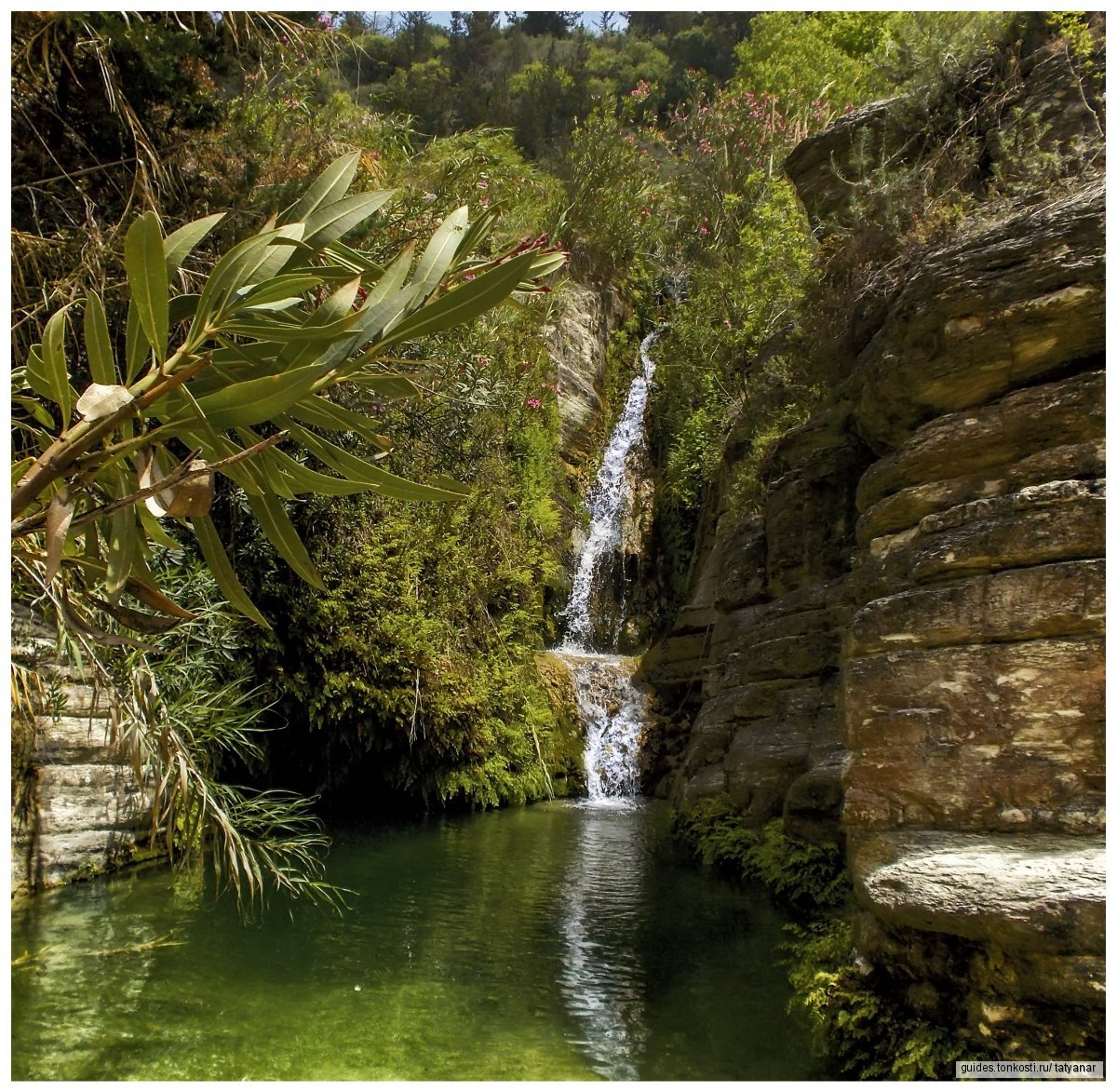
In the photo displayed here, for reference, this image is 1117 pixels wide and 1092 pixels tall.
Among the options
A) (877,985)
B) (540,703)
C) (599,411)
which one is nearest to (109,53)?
(877,985)

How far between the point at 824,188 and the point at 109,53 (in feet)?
22.3

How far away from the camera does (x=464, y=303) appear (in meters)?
1.66

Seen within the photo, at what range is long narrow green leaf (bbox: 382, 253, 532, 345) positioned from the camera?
1.62m

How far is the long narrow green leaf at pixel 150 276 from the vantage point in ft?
5.43

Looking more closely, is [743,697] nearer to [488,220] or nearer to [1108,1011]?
[1108,1011]

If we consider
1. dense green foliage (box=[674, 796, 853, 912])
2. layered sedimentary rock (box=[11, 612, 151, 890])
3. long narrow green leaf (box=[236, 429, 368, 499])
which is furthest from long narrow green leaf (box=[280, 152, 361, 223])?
dense green foliage (box=[674, 796, 853, 912])

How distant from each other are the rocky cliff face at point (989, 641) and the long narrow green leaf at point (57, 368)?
127 inches

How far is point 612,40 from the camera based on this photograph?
31.4 meters

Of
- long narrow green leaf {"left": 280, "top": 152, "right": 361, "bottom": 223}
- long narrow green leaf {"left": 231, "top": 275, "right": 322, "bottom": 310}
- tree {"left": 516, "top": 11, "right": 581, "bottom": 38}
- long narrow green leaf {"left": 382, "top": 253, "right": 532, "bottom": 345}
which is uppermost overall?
tree {"left": 516, "top": 11, "right": 581, "bottom": 38}

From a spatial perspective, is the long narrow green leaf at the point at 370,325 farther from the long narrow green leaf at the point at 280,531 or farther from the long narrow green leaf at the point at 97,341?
the long narrow green leaf at the point at 97,341

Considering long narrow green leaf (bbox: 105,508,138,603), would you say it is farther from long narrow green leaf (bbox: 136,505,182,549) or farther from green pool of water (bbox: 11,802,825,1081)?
green pool of water (bbox: 11,802,825,1081)

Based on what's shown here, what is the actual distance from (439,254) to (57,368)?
0.83m

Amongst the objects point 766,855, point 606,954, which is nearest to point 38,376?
point 606,954

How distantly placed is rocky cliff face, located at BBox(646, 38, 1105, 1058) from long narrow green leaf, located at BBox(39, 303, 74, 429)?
127 inches
